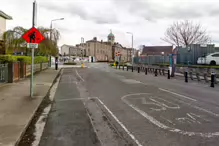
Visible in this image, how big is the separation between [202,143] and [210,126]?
1.45 metres

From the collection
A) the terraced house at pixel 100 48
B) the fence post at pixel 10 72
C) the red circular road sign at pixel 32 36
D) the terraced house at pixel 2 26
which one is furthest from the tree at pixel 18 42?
the terraced house at pixel 100 48

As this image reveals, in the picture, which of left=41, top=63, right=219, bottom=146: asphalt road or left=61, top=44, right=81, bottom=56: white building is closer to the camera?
left=41, top=63, right=219, bottom=146: asphalt road

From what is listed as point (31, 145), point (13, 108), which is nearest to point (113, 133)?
point (31, 145)

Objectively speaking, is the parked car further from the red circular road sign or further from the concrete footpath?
the concrete footpath

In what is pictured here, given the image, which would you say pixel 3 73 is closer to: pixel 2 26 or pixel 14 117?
pixel 14 117

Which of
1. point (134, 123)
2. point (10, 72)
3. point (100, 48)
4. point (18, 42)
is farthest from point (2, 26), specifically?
point (100, 48)

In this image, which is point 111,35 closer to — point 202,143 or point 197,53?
point 197,53

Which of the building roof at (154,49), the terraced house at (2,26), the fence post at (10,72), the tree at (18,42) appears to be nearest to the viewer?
the fence post at (10,72)

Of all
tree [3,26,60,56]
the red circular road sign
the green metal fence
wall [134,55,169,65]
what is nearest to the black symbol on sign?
the red circular road sign

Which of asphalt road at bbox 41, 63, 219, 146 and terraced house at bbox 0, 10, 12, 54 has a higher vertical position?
terraced house at bbox 0, 10, 12, 54

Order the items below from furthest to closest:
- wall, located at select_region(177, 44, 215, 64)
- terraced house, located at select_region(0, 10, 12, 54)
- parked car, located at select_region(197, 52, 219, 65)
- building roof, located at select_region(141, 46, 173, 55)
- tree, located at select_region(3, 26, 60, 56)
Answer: building roof, located at select_region(141, 46, 173, 55), tree, located at select_region(3, 26, 60, 56), wall, located at select_region(177, 44, 215, 64), terraced house, located at select_region(0, 10, 12, 54), parked car, located at select_region(197, 52, 219, 65)

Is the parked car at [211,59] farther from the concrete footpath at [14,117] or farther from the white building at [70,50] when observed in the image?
the white building at [70,50]

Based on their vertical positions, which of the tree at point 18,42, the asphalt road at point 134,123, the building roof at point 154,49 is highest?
the building roof at point 154,49

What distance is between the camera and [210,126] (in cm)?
602
